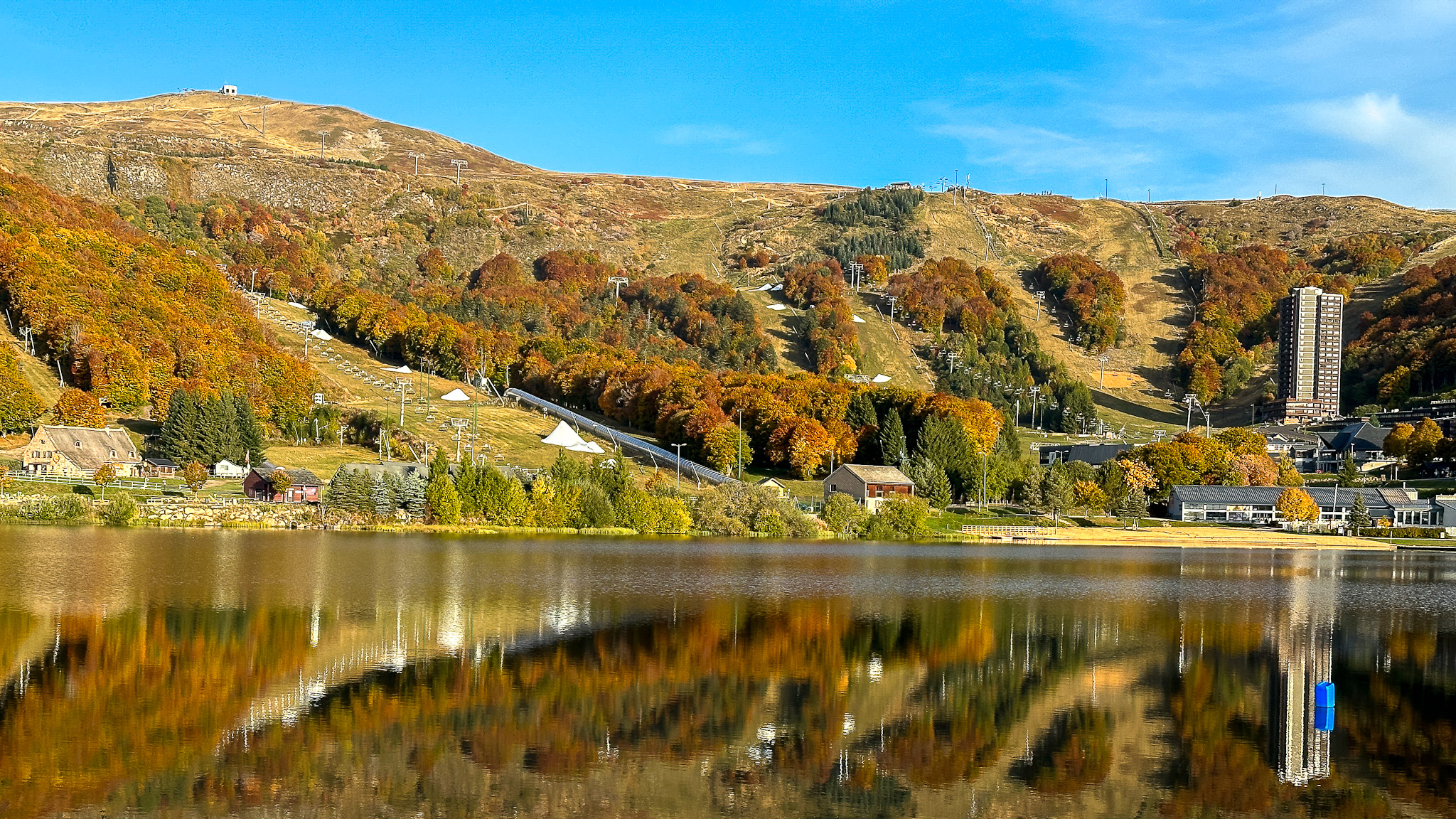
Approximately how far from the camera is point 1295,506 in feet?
320

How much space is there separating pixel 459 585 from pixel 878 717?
19.4 metres

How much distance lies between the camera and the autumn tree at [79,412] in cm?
8031

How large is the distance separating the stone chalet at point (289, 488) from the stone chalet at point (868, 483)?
3588 centimetres

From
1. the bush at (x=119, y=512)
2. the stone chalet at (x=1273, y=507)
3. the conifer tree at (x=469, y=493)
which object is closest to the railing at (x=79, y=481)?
the bush at (x=119, y=512)

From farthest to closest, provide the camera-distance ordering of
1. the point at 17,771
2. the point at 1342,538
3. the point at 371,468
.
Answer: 1. the point at 1342,538
2. the point at 371,468
3. the point at 17,771

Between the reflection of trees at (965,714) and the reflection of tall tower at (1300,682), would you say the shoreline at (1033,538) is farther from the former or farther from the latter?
the reflection of trees at (965,714)

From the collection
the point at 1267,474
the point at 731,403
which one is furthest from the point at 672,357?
the point at 1267,474

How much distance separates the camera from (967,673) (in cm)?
2470

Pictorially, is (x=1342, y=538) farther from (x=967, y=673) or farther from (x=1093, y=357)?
(x=1093, y=357)

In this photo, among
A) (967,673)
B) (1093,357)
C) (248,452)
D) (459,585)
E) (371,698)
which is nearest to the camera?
(371,698)

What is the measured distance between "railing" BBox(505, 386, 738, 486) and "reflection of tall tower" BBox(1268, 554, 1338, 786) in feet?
148

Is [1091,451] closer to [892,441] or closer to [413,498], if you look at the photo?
[892,441]

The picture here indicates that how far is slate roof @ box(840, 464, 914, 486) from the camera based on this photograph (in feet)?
304

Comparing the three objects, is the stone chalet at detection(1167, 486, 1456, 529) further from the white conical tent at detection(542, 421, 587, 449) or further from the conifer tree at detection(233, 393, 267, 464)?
the conifer tree at detection(233, 393, 267, 464)
